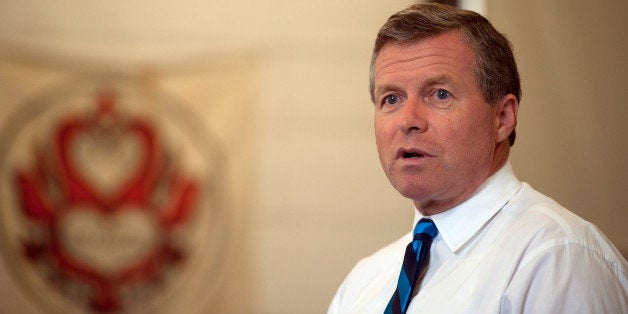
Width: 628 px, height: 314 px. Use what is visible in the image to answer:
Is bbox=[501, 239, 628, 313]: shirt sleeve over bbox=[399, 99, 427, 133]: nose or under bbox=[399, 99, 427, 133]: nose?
under

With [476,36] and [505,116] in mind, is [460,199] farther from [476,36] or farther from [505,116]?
[476,36]

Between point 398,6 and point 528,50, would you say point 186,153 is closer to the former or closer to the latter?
point 398,6

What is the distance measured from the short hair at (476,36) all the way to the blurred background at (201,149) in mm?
1242

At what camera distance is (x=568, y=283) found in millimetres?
952

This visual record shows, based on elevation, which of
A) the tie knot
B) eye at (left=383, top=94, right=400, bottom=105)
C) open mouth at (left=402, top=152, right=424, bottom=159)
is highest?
eye at (left=383, top=94, right=400, bottom=105)

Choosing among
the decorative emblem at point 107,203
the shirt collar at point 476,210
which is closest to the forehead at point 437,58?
the shirt collar at point 476,210

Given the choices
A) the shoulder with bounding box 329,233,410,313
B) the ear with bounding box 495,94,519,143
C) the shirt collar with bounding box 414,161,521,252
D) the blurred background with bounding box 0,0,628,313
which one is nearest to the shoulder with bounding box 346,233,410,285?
the shoulder with bounding box 329,233,410,313

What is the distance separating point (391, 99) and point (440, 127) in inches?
5.5

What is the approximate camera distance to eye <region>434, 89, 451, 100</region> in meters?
1.23

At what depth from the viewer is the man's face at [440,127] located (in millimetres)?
1211

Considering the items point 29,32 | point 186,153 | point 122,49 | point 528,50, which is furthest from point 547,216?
point 29,32

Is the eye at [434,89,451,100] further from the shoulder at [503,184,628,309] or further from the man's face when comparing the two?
the shoulder at [503,184,628,309]

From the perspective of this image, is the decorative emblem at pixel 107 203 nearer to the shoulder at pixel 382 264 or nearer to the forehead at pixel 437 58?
the shoulder at pixel 382 264

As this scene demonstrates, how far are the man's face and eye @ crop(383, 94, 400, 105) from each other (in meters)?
0.02
